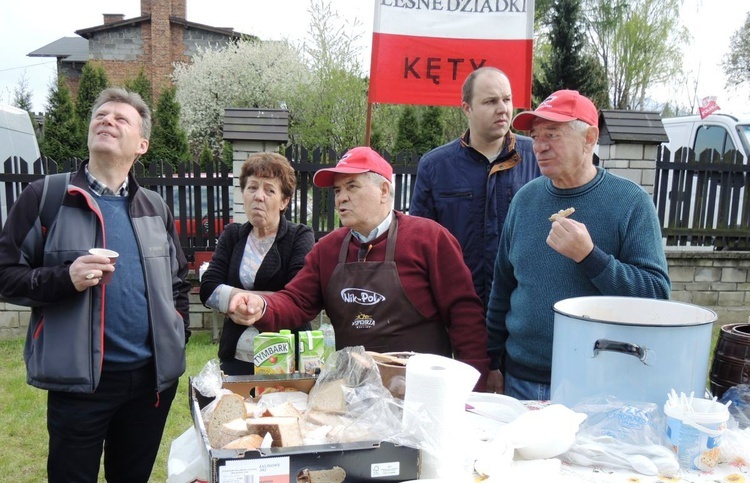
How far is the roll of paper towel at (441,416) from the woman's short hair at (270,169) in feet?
5.88

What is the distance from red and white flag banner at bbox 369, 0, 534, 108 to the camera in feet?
12.1

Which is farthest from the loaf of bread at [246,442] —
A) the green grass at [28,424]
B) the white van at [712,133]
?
the white van at [712,133]

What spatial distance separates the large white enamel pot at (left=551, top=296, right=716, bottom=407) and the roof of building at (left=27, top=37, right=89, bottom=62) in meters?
35.8

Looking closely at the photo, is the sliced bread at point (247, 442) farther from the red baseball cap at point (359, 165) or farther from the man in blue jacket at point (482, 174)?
the man in blue jacket at point (482, 174)

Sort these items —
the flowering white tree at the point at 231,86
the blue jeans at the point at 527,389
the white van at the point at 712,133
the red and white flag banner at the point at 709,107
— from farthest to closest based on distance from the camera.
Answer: the flowering white tree at the point at 231,86
the red and white flag banner at the point at 709,107
the white van at the point at 712,133
the blue jeans at the point at 527,389

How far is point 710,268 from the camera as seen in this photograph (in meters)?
7.09

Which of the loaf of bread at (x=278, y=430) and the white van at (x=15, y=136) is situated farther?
the white van at (x=15, y=136)

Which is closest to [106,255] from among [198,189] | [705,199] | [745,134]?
[198,189]

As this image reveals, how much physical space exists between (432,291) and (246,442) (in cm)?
102

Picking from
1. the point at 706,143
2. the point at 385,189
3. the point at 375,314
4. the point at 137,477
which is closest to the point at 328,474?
the point at 375,314

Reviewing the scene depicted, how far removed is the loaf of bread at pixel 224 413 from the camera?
141 centimetres

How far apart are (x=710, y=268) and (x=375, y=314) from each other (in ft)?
21.3

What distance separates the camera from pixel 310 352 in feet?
6.15

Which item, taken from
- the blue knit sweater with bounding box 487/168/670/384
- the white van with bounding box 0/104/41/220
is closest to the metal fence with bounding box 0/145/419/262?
the white van with bounding box 0/104/41/220
